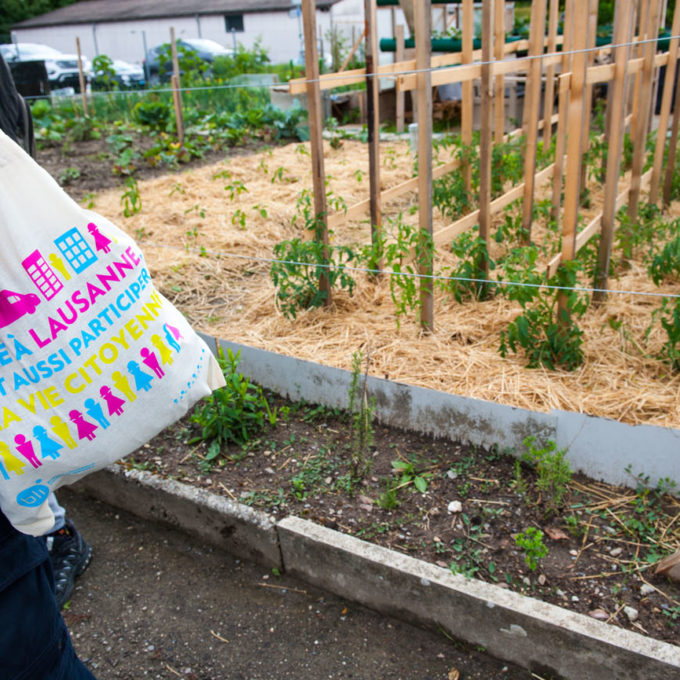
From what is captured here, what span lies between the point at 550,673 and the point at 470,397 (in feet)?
3.82

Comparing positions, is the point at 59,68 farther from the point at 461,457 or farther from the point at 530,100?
the point at 461,457

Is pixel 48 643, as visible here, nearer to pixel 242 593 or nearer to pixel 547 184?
pixel 242 593

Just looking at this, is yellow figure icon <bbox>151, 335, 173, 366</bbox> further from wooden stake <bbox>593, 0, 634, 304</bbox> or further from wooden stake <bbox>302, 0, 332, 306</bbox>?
wooden stake <bbox>593, 0, 634, 304</bbox>

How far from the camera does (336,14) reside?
3086 cm

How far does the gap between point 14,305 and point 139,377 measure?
27 centimetres

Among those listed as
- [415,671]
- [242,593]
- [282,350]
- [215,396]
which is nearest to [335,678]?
[415,671]

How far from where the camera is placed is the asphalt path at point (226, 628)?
232cm

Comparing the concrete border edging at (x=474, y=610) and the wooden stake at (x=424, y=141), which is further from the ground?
the wooden stake at (x=424, y=141)

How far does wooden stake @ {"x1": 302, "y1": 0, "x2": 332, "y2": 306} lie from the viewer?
11.5 ft

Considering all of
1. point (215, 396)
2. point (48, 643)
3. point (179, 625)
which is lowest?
point (179, 625)

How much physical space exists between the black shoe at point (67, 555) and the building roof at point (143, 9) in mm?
30116

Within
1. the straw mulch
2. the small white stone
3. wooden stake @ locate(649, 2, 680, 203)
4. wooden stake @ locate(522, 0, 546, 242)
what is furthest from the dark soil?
wooden stake @ locate(649, 2, 680, 203)

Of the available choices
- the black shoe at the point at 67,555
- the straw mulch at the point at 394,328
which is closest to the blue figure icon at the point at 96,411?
the black shoe at the point at 67,555

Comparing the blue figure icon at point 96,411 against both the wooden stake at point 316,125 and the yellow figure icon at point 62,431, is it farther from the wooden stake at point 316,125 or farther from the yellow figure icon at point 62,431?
the wooden stake at point 316,125
